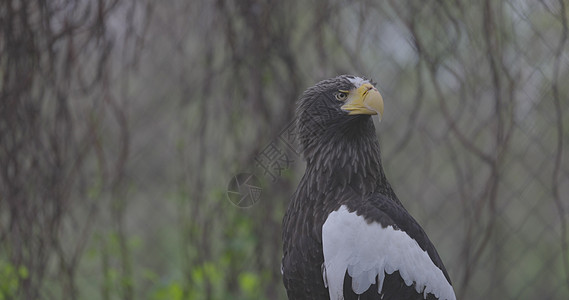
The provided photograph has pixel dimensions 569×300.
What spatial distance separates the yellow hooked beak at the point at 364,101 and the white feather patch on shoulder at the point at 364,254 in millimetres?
278

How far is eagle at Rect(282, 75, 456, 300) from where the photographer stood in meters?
1.56

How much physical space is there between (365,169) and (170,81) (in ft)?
5.92

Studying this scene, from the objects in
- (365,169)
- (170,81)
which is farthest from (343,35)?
(170,81)

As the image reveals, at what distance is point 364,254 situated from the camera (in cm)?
156

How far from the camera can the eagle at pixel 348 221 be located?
5.12ft

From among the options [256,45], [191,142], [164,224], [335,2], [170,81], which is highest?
[335,2]

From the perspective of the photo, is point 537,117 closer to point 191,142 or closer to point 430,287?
point 430,287

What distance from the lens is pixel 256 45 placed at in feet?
7.66

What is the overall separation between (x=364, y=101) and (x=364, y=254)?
42 centimetres
